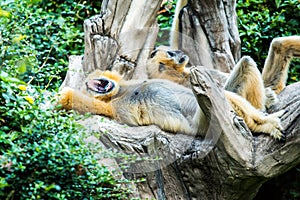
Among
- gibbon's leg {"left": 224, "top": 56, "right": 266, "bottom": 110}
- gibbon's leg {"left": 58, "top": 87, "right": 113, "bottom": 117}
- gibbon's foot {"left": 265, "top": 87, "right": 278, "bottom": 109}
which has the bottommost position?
gibbon's leg {"left": 58, "top": 87, "right": 113, "bottom": 117}

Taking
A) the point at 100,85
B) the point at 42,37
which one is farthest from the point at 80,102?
the point at 42,37

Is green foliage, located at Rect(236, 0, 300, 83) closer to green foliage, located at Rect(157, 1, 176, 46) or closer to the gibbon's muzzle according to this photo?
green foliage, located at Rect(157, 1, 176, 46)

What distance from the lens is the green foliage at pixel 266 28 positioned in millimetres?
8703

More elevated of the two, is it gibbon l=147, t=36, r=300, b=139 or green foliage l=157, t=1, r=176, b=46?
gibbon l=147, t=36, r=300, b=139

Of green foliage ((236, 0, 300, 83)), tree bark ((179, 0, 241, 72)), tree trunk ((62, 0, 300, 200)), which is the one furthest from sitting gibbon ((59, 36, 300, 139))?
green foliage ((236, 0, 300, 83))

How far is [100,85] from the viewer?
6457mm

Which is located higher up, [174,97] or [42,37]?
[174,97]

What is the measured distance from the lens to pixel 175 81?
703 cm

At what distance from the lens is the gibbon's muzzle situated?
639 cm

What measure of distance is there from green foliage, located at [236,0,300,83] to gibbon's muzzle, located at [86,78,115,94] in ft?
10.1

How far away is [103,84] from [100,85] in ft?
0.12

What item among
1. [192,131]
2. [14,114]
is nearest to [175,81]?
[192,131]

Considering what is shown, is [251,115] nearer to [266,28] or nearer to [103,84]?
[103,84]

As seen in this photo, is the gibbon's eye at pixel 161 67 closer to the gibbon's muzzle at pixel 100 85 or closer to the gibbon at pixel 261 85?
the gibbon's muzzle at pixel 100 85
